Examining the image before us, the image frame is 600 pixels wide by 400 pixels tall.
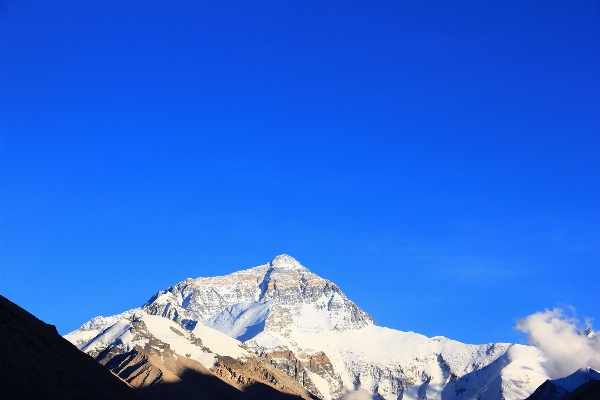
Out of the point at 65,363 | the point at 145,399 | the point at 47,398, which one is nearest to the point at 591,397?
the point at 145,399

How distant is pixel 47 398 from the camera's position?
100875 mm

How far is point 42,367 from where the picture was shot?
11525 cm

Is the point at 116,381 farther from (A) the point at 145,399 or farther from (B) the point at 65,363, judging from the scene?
(B) the point at 65,363

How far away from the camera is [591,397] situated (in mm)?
181875

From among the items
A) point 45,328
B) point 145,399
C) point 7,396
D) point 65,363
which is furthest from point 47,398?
point 145,399

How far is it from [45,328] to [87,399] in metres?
34.7

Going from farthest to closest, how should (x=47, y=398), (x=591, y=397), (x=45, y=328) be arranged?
1. (x=591, y=397)
2. (x=45, y=328)
3. (x=47, y=398)

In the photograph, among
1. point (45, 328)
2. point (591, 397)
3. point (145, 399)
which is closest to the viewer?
point (45, 328)

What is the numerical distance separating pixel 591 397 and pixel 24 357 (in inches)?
4752

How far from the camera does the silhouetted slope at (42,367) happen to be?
100188mm

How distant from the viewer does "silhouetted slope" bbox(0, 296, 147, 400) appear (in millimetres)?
100188

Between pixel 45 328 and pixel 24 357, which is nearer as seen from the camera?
pixel 24 357

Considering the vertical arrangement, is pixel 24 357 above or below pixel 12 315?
below

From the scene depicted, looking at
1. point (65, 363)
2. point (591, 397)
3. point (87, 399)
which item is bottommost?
point (87, 399)
